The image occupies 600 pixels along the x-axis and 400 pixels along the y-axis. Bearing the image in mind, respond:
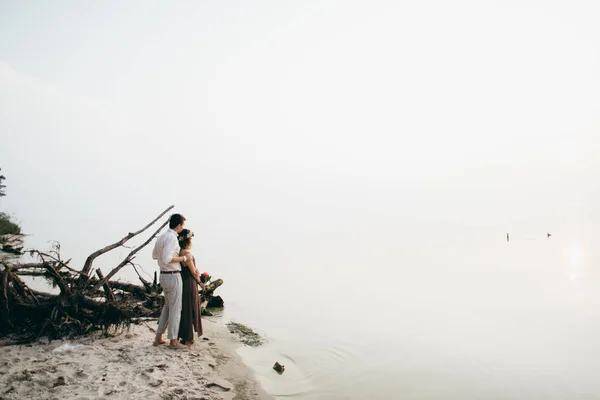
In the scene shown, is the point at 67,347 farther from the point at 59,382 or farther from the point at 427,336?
the point at 427,336

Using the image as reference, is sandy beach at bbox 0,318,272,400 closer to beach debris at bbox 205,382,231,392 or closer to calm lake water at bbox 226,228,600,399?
beach debris at bbox 205,382,231,392

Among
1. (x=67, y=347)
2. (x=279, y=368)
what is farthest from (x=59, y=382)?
(x=279, y=368)

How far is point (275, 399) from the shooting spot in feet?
22.0

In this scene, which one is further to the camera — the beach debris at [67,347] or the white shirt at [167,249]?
the white shirt at [167,249]

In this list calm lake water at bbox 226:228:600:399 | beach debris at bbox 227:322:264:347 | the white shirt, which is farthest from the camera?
beach debris at bbox 227:322:264:347

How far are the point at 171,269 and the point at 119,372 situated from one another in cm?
182

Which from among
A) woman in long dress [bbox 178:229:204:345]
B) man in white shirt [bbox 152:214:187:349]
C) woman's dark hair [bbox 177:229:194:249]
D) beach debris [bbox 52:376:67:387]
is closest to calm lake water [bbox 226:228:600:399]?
woman in long dress [bbox 178:229:204:345]

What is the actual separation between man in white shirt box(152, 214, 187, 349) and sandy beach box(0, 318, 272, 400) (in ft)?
2.02

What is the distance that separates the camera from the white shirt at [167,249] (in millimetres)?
6680

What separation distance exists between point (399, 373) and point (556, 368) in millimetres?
4389

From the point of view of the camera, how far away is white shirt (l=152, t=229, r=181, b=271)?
6.68 m

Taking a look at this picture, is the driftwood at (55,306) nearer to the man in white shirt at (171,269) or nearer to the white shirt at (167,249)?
the man in white shirt at (171,269)

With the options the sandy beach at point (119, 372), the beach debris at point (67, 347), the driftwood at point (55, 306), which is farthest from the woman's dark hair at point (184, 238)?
the beach debris at point (67, 347)

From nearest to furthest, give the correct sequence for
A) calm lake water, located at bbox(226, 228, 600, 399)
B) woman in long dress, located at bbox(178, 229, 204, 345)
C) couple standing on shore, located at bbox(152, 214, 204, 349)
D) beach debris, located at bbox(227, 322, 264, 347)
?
couple standing on shore, located at bbox(152, 214, 204, 349) → woman in long dress, located at bbox(178, 229, 204, 345) → calm lake water, located at bbox(226, 228, 600, 399) → beach debris, located at bbox(227, 322, 264, 347)
